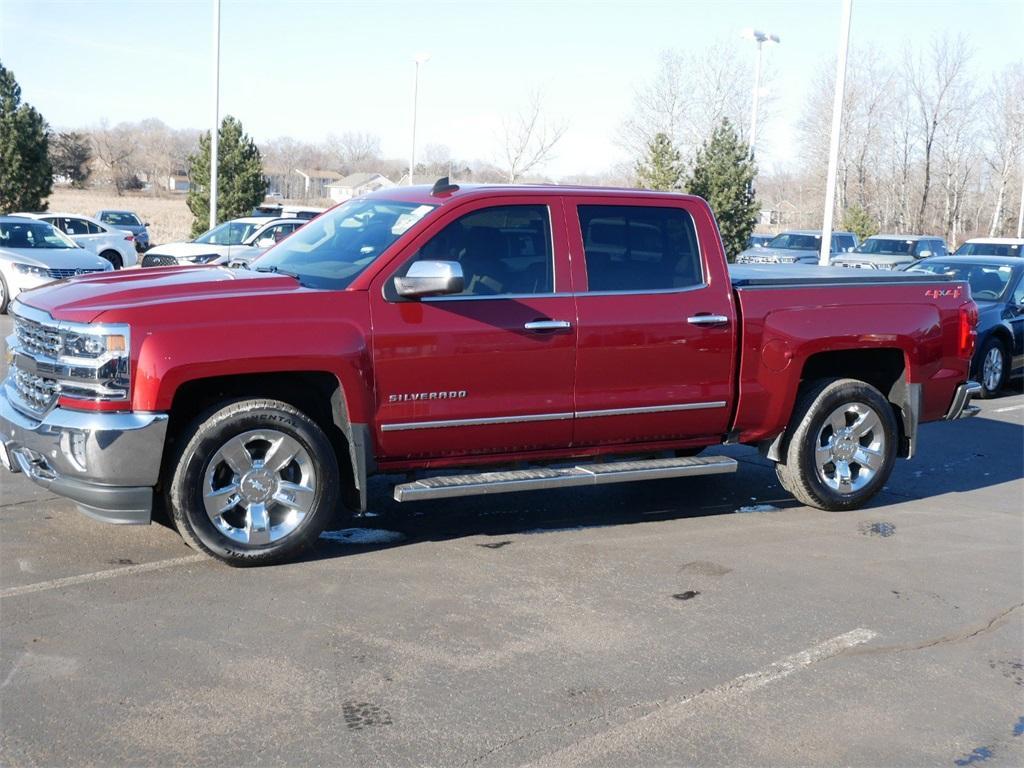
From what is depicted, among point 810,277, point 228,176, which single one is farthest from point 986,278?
point 228,176

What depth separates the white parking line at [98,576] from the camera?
5.34 m

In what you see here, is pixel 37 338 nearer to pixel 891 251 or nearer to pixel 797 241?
pixel 891 251

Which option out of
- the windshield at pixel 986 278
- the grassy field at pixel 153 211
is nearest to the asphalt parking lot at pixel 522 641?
the windshield at pixel 986 278

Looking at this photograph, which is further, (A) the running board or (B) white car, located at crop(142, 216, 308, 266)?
(B) white car, located at crop(142, 216, 308, 266)

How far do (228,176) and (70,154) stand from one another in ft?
143

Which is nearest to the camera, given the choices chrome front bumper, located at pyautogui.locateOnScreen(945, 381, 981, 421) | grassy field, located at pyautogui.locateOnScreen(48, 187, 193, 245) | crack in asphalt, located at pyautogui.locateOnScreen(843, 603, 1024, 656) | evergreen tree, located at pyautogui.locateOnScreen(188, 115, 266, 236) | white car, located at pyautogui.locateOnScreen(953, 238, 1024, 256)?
crack in asphalt, located at pyautogui.locateOnScreen(843, 603, 1024, 656)

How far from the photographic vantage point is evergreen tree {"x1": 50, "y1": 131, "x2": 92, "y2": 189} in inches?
2788

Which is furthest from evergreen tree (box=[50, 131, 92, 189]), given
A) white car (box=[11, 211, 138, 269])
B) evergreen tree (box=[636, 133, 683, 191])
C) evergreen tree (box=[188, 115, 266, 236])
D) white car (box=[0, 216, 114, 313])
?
white car (box=[0, 216, 114, 313])

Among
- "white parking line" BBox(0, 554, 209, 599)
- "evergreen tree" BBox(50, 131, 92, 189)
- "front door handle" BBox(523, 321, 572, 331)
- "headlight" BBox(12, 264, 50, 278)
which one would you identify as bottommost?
A: "white parking line" BBox(0, 554, 209, 599)

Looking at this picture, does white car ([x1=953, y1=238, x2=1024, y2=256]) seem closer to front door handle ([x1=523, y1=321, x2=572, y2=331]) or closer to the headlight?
the headlight

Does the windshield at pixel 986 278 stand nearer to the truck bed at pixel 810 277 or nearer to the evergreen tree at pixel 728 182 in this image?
the truck bed at pixel 810 277

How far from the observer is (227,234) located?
64.4 ft

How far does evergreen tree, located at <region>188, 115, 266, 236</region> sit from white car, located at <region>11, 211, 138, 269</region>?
21.3ft

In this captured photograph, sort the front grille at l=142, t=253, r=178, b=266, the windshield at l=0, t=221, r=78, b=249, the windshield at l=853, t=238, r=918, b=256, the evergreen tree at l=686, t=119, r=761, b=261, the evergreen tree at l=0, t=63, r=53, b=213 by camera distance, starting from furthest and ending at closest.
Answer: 1. the evergreen tree at l=0, t=63, r=53, b=213
2. the windshield at l=853, t=238, r=918, b=256
3. the evergreen tree at l=686, t=119, r=761, b=261
4. the front grille at l=142, t=253, r=178, b=266
5. the windshield at l=0, t=221, r=78, b=249
